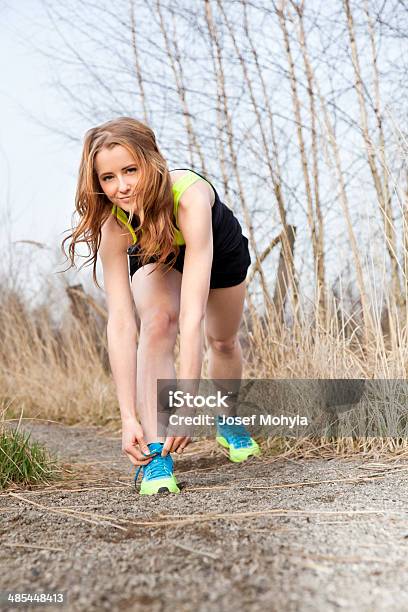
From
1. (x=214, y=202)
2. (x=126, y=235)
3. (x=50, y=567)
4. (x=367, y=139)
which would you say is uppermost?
(x=367, y=139)

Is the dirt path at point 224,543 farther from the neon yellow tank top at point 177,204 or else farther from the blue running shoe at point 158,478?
the neon yellow tank top at point 177,204

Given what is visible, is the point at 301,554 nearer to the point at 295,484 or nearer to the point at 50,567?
the point at 50,567

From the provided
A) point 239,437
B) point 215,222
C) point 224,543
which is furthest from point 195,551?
point 239,437

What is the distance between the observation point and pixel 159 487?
5.05ft

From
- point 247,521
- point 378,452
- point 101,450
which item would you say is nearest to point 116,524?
point 247,521

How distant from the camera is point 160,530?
1.14 meters

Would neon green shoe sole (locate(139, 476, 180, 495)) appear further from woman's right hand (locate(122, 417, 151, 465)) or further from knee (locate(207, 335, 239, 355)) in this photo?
knee (locate(207, 335, 239, 355))

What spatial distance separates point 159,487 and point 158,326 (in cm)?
44

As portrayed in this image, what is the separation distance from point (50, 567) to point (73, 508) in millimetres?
441

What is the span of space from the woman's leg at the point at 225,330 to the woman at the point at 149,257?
0.03m

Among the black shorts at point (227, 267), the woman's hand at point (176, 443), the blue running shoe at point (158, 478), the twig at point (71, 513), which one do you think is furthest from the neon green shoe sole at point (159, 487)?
the black shorts at point (227, 267)

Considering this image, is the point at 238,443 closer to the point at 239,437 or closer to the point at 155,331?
the point at 239,437

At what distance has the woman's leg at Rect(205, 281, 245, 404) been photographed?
2.01m

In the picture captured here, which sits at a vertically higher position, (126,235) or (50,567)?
(126,235)
